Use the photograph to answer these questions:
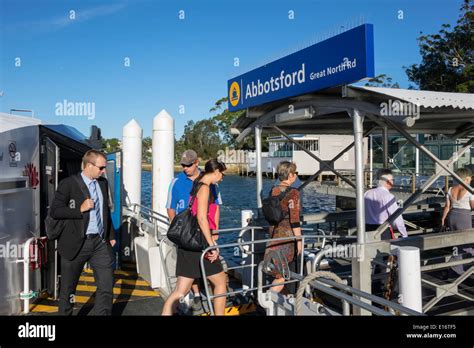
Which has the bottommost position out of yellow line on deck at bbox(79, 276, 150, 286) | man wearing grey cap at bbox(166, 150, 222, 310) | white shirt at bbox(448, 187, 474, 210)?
yellow line on deck at bbox(79, 276, 150, 286)

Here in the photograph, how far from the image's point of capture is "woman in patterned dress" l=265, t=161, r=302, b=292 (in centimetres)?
449

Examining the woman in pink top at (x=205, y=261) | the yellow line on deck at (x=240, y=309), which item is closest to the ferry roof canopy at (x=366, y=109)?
the woman in pink top at (x=205, y=261)

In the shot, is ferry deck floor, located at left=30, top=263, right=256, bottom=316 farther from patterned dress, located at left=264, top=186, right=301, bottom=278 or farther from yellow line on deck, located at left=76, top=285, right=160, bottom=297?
patterned dress, located at left=264, top=186, right=301, bottom=278

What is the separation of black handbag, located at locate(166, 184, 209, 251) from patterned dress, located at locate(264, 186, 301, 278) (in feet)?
2.67

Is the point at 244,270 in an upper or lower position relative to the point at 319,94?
lower

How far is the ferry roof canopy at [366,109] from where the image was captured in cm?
400

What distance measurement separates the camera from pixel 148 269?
6465 mm

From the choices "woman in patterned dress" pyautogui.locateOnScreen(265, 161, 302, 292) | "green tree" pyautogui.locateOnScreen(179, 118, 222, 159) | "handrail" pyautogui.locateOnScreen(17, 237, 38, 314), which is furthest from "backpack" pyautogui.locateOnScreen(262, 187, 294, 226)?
"green tree" pyautogui.locateOnScreen(179, 118, 222, 159)

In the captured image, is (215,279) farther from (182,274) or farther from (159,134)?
(159,134)

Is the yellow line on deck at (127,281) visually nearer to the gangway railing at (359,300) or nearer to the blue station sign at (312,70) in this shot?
the blue station sign at (312,70)

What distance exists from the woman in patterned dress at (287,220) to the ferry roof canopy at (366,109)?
82 centimetres
